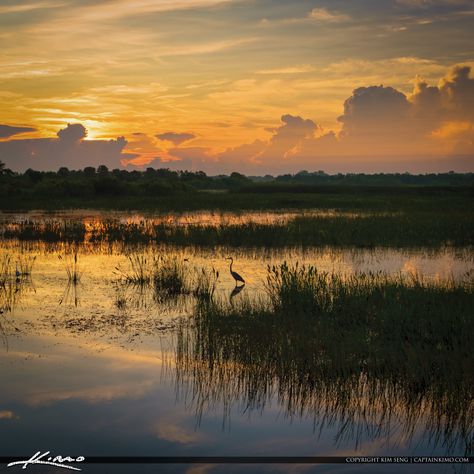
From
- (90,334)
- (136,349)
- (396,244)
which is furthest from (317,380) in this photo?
(396,244)

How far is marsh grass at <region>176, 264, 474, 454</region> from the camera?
24.0 ft

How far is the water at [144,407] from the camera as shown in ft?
21.8

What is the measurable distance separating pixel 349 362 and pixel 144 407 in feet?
9.85

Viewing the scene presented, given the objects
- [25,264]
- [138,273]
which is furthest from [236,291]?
[25,264]

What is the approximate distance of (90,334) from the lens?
37.4 ft

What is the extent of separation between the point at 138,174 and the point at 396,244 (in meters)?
82.9

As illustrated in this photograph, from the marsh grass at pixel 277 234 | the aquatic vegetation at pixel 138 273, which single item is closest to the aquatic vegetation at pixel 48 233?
the marsh grass at pixel 277 234

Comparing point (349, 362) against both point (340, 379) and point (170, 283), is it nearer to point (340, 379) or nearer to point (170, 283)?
point (340, 379)

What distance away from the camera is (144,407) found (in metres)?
7.84

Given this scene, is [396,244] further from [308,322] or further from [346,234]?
[308,322]

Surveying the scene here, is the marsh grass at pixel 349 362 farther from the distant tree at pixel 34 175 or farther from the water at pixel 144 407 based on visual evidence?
the distant tree at pixel 34 175

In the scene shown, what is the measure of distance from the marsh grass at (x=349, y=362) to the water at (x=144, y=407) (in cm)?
4

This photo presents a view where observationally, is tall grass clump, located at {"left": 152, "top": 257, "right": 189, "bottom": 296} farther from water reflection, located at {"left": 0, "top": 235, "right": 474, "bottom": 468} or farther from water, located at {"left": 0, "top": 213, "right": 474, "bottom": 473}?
water reflection, located at {"left": 0, "top": 235, "right": 474, "bottom": 468}

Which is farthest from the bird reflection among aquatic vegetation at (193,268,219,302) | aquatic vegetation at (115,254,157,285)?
aquatic vegetation at (115,254,157,285)
